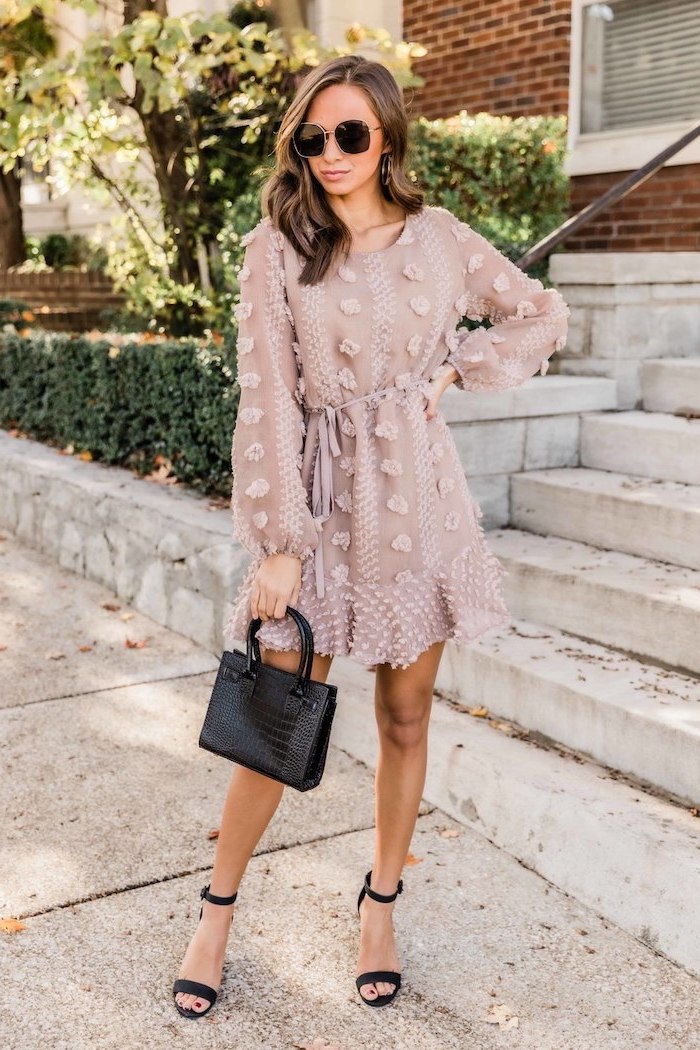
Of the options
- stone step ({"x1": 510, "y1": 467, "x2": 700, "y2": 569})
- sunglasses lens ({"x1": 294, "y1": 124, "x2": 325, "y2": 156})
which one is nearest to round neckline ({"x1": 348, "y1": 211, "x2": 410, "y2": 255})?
sunglasses lens ({"x1": 294, "y1": 124, "x2": 325, "y2": 156})

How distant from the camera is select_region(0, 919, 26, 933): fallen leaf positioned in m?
2.90

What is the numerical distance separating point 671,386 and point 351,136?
10.2 ft

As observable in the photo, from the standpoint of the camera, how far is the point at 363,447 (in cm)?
251

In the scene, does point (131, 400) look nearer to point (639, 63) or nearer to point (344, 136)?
point (639, 63)

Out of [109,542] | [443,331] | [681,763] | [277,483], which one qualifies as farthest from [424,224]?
[109,542]

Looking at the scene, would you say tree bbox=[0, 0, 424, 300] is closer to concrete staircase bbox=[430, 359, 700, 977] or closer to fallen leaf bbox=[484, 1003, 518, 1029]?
concrete staircase bbox=[430, 359, 700, 977]

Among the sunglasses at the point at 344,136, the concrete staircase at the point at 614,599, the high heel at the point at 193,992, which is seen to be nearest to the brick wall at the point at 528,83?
the concrete staircase at the point at 614,599

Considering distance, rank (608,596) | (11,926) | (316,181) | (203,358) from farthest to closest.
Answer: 1. (203,358)
2. (608,596)
3. (11,926)
4. (316,181)

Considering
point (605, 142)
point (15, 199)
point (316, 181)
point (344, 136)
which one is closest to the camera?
point (344, 136)

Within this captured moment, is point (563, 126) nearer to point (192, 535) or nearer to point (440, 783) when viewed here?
point (192, 535)

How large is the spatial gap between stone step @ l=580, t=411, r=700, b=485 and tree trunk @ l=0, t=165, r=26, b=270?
12.2 meters

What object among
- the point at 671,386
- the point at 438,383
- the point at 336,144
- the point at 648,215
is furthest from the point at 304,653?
the point at 648,215

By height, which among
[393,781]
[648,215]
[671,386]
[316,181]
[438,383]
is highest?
[648,215]

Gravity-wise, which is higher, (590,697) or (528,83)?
(528,83)
